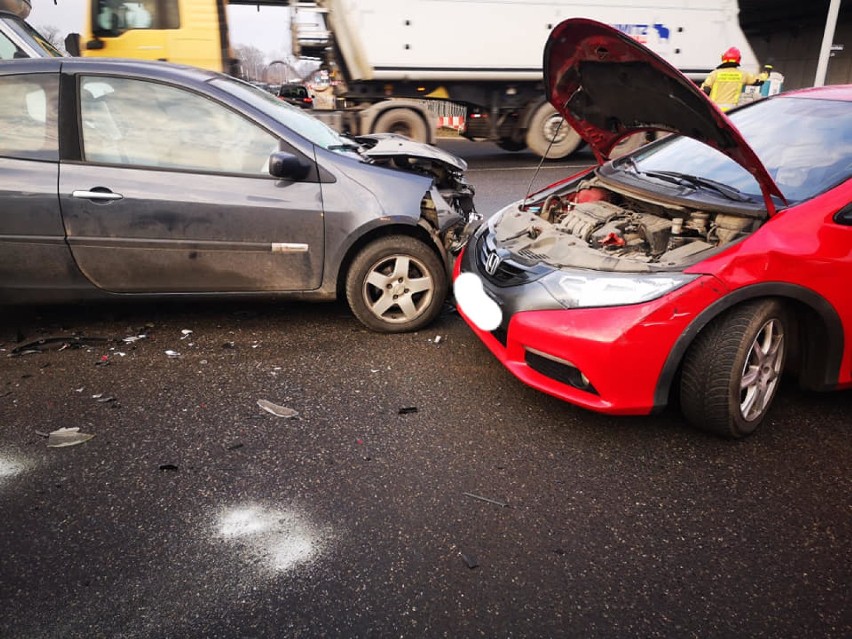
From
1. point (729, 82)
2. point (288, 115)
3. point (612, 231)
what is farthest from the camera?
point (729, 82)

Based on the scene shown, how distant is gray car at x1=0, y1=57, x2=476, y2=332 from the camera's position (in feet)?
11.5

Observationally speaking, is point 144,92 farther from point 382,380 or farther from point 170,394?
point 382,380

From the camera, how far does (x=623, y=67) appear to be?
302 cm

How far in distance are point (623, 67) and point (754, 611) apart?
2384mm

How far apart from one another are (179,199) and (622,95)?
8.25ft

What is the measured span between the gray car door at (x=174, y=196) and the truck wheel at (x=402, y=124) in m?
7.16

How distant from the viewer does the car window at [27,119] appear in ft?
11.5

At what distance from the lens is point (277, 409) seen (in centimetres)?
310

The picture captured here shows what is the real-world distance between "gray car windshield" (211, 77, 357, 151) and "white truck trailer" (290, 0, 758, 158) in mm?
6289

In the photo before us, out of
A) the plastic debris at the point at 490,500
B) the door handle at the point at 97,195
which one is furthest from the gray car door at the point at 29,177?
the plastic debris at the point at 490,500

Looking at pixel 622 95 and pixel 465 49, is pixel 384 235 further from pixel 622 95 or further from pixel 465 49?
pixel 465 49

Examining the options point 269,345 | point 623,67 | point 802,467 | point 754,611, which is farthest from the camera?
point 269,345

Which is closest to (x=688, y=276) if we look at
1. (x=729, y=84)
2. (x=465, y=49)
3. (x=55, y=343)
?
(x=55, y=343)

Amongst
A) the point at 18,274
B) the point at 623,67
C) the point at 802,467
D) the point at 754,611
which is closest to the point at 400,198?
the point at 623,67
